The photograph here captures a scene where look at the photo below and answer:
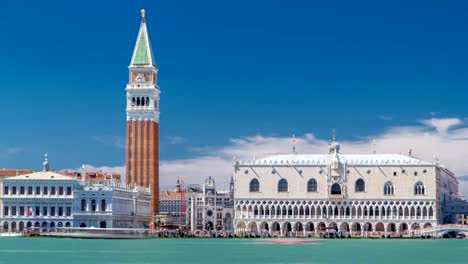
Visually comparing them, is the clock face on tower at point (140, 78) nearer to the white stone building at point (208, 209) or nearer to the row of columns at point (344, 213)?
the row of columns at point (344, 213)

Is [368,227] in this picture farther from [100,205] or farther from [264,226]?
[100,205]

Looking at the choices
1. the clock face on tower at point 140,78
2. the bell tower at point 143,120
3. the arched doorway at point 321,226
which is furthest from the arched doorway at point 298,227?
the clock face on tower at point 140,78

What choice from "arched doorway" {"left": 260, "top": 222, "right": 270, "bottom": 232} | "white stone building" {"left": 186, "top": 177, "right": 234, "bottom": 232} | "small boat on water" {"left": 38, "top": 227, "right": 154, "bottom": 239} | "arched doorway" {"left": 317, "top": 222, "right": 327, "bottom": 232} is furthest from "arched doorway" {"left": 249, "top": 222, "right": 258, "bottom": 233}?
"white stone building" {"left": 186, "top": 177, "right": 234, "bottom": 232}

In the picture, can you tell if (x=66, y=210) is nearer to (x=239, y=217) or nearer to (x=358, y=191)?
(x=239, y=217)

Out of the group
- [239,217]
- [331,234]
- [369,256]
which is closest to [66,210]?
[239,217]

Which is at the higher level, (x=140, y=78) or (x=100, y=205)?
(x=140, y=78)

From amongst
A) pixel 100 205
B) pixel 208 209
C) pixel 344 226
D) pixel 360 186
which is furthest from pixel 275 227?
pixel 208 209
